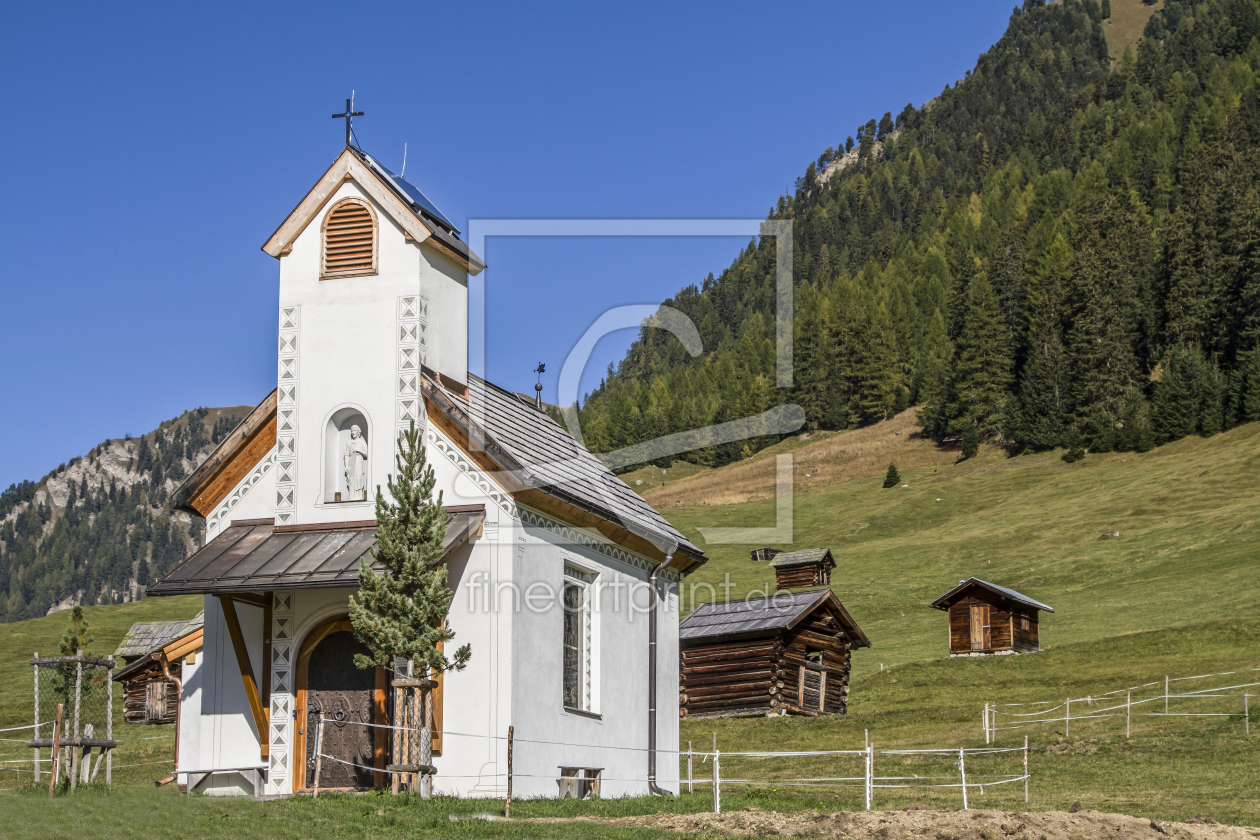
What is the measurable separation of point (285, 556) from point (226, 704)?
2956 mm

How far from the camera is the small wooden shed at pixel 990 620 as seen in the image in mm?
49969

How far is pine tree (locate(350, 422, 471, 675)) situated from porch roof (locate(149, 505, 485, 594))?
3.96 feet

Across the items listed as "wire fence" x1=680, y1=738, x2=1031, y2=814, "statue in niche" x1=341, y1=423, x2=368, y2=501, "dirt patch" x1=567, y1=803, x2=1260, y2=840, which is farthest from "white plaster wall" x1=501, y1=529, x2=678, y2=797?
"statue in niche" x1=341, y1=423, x2=368, y2=501

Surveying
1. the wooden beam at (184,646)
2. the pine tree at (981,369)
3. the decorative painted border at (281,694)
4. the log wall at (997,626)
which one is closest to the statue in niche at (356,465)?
the decorative painted border at (281,694)

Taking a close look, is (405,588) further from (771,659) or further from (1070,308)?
(1070,308)

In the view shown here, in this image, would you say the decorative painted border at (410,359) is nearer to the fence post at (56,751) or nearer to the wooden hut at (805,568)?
the fence post at (56,751)

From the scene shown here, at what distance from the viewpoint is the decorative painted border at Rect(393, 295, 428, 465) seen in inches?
832

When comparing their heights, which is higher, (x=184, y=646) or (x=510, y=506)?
(x=510, y=506)

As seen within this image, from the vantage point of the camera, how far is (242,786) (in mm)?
20609

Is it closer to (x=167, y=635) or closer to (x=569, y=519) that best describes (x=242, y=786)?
(x=569, y=519)

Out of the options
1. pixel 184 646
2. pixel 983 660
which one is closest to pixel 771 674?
pixel 983 660

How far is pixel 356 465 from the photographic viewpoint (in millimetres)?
21656

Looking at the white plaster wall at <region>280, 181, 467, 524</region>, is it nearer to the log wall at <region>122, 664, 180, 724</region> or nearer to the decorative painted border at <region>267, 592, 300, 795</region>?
the decorative painted border at <region>267, 592, 300, 795</region>

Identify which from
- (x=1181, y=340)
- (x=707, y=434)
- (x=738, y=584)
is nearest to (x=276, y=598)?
(x=738, y=584)
